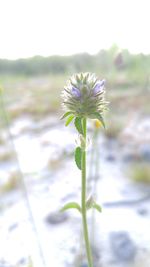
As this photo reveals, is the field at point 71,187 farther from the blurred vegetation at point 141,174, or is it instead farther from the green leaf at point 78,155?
the green leaf at point 78,155

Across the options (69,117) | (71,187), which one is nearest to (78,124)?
(69,117)

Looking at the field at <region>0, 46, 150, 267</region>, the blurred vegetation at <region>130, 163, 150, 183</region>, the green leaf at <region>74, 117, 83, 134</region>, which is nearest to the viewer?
the green leaf at <region>74, 117, 83, 134</region>

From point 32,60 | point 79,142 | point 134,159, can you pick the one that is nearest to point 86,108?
point 79,142

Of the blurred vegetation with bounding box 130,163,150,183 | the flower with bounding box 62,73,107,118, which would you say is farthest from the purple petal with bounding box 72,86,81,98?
the blurred vegetation with bounding box 130,163,150,183

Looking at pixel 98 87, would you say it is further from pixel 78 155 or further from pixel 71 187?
pixel 71 187

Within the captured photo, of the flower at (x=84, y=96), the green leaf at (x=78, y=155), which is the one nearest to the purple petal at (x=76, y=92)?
the flower at (x=84, y=96)

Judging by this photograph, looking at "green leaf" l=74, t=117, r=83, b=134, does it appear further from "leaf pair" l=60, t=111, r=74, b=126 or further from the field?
the field

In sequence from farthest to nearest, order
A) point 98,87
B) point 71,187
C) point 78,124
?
point 71,187 < point 98,87 < point 78,124

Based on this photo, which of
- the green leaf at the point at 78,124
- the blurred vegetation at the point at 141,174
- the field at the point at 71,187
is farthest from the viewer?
the blurred vegetation at the point at 141,174

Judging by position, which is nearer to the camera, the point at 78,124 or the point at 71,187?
the point at 78,124
